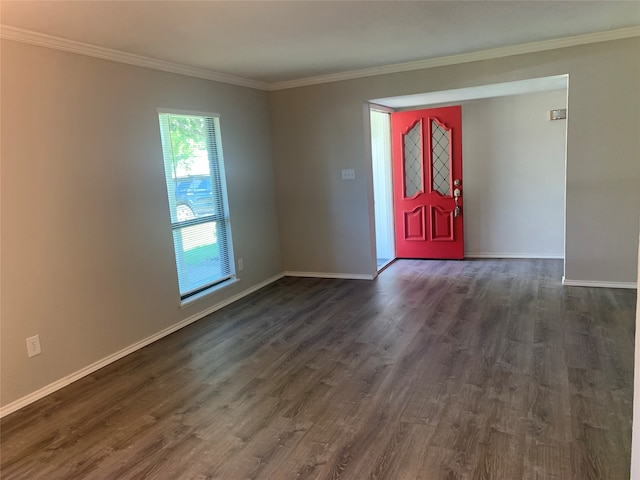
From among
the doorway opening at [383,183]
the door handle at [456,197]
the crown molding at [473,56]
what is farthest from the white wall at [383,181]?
the crown molding at [473,56]

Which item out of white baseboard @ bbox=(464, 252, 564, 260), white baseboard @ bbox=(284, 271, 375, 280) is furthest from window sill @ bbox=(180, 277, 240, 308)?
white baseboard @ bbox=(464, 252, 564, 260)

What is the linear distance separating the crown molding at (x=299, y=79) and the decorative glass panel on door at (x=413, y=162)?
55.0 inches

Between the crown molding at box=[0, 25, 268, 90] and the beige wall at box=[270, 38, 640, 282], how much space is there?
1043 mm

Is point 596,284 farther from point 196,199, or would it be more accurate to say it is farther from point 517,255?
point 196,199

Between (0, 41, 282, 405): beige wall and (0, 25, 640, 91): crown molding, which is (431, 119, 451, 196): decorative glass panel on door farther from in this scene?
(0, 41, 282, 405): beige wall

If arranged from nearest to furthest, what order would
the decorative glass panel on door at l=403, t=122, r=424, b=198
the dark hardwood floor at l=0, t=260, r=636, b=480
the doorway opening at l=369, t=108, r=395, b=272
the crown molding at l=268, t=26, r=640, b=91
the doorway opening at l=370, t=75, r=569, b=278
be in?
1. the dark hardwood floor at l=0, t=260, r=636, b=480
2. the crown molding at l=268, t=26, r=640, b=91
3. the doorway opening at l=370, t=75, r=569, b=278
4. the decorative glass panel on door at l=403, t=122, r=424, b=198
5. the doorway opening at l=369, t=108, r=395, b=272

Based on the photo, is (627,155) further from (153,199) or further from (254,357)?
(153,199)

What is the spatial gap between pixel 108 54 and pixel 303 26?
1.46 m

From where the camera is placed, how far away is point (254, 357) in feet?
11.1

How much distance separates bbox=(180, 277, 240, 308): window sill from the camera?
420cm

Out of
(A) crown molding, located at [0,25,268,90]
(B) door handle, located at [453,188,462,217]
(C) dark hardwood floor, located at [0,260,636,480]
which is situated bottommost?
(C) dark hardwood floor, located at [0,260,636,480]

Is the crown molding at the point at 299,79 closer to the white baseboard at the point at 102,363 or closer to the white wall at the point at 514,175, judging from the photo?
the white wall at the point at 514,175

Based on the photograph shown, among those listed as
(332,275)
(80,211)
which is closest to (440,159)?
(332,275)

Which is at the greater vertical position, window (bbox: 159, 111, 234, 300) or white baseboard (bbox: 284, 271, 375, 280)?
window (bbox: 159, 111, 234, 300)
